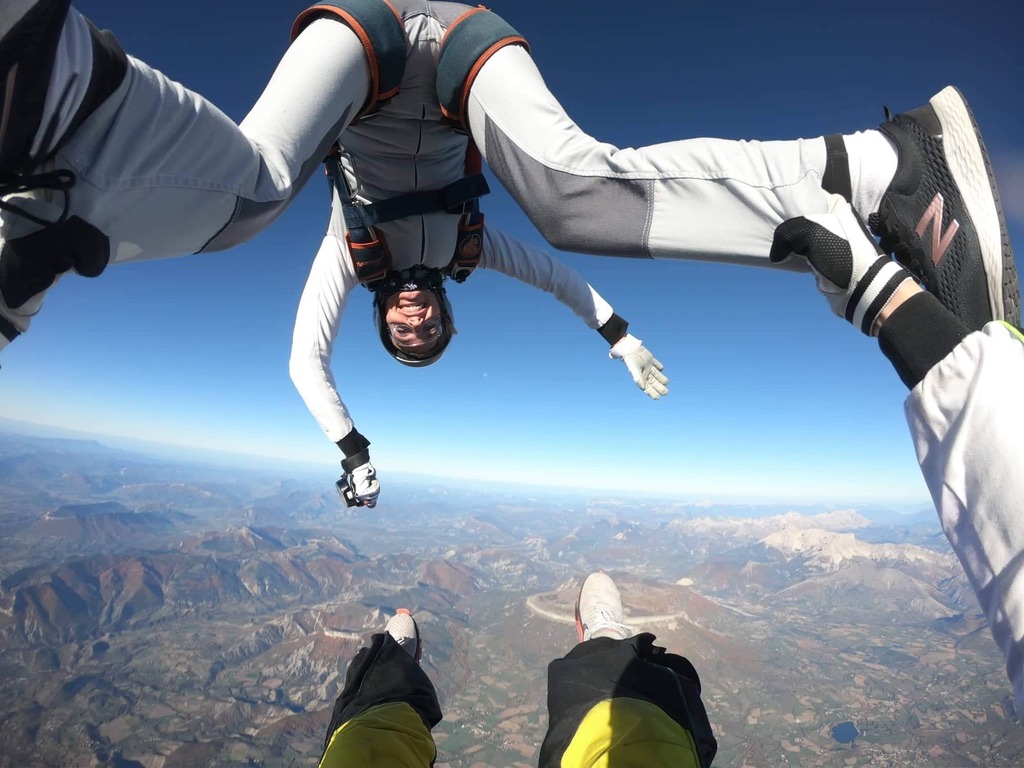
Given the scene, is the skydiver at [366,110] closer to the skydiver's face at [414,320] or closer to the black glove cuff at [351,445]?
the skydiver's face at [414,320]

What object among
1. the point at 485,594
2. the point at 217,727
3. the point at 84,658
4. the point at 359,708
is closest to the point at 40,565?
the point at 84,658

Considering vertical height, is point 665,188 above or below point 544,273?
below

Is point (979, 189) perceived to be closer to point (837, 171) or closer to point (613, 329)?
point (837, 171)

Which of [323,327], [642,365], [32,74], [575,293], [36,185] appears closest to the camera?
[32,74]

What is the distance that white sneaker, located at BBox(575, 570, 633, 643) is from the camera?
377cm

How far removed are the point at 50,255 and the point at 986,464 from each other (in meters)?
1.83

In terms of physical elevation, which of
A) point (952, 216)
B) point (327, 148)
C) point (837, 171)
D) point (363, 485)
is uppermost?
point (327, 148)

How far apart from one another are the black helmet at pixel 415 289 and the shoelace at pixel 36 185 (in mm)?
2016

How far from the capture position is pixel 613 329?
12.6 feet

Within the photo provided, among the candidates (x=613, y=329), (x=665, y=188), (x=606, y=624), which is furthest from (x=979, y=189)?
(x=606, y=624)

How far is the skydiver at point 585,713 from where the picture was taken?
1.97m

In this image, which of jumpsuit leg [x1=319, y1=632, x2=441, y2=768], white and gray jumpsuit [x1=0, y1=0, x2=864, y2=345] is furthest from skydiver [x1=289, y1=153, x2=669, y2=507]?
jumpsuit leg [x1=319, y1=632, x2=441, y2=768]

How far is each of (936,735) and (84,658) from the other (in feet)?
406

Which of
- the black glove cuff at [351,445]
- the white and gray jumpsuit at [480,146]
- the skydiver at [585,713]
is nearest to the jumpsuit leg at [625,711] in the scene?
the skydiver at [585,713]
